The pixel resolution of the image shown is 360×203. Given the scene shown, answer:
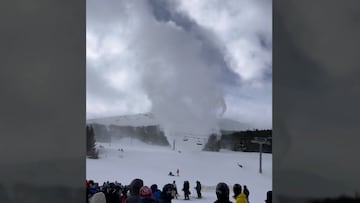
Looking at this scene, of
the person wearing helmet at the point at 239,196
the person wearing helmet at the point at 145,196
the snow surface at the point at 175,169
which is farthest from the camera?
the snow surface at the point at 175,169

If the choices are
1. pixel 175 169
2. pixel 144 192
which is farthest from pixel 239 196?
pixel 175 169

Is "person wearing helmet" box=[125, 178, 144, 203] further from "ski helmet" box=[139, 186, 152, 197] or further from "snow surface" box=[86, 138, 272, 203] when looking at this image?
"snow surface" box=[86, 138, 272, 203]

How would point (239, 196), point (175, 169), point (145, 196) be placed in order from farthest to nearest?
point (175, 169)
point (239, 196)
point (145, 196)

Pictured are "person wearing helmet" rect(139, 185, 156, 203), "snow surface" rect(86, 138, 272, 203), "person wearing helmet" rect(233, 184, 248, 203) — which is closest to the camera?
"person wearing helmet" rect(139, 185, 156, 203)

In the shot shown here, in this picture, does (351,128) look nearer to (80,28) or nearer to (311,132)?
(311,132)

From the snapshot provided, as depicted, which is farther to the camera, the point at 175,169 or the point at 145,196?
the point at 175,169

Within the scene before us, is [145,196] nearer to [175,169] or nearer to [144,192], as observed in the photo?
[144,192]

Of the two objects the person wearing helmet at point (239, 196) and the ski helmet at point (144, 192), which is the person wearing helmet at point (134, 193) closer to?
the ski helmet at point (144, 192)

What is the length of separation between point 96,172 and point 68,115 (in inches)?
1087

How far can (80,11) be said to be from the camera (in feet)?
7.98

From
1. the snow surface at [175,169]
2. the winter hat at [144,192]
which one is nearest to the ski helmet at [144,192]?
the winter hat at [144,192]

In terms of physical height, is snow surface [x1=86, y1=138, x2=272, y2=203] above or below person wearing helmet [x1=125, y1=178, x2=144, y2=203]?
below

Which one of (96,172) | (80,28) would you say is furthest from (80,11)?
(96,172)

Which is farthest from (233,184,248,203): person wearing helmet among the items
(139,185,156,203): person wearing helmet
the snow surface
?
the snow surface
